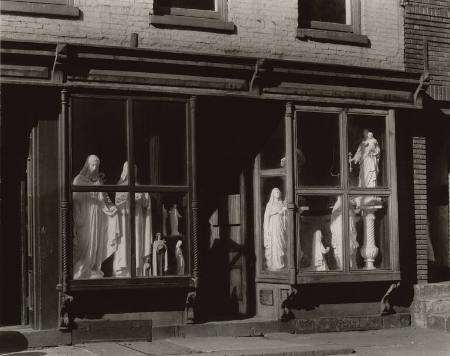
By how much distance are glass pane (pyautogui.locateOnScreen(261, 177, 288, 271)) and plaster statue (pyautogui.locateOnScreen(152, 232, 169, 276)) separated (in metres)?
1.66

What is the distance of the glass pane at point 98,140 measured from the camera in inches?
434

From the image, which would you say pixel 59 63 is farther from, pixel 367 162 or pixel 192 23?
pixel 367 162

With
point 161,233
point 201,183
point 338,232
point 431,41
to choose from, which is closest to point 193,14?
point 201,183

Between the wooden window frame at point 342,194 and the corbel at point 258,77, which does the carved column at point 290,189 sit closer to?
the wooden window frame at point 342,194

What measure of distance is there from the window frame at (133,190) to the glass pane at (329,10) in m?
2.55

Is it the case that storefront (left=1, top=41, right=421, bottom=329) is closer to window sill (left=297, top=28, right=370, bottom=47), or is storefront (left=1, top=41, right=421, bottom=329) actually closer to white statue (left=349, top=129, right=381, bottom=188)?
white statue (left=349, top=129, right=381, bottom=188)

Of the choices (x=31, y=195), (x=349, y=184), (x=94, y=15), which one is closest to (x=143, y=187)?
(x=31, y=195)

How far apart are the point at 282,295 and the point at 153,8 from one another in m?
4.05

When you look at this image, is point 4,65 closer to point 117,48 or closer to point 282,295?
point 117,48

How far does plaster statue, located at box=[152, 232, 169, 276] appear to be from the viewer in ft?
37.2

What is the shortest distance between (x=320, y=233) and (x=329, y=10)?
10.4 feet

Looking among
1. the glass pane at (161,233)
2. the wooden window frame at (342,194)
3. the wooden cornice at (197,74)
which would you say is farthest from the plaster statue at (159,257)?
the wooden cornice at (197,74)

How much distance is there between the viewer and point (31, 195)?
11078 mm

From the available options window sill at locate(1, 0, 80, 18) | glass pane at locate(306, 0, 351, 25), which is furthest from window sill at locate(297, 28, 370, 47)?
window sill at locate(1, 0, 80, 18)
